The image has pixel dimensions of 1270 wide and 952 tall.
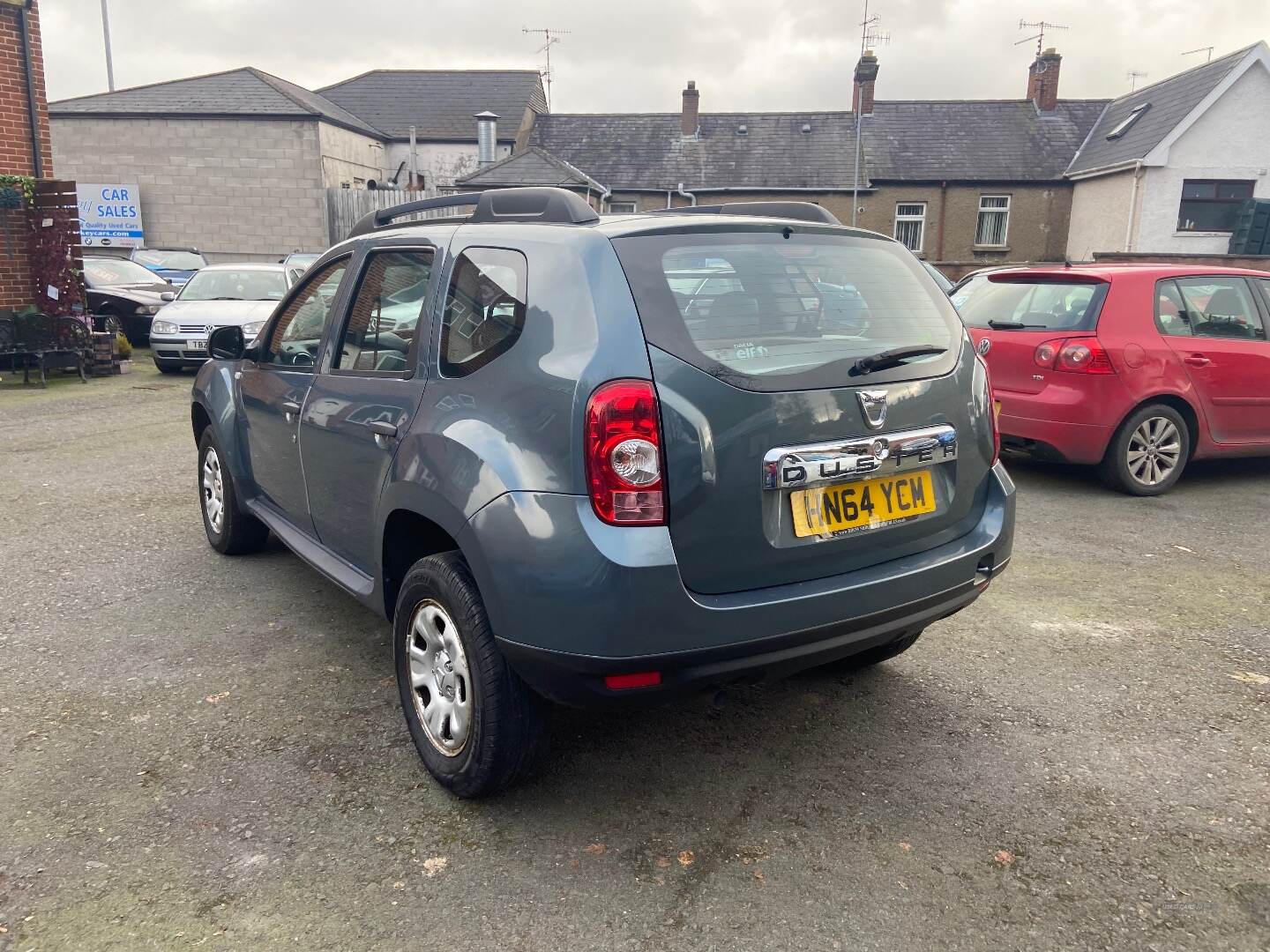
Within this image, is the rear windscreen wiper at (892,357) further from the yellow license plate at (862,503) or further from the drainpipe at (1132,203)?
the drainpipe at (1132,203)

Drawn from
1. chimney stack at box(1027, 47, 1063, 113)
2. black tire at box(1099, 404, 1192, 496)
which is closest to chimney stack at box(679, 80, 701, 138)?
chimney stack at box(1027, 47, 1063, 113)

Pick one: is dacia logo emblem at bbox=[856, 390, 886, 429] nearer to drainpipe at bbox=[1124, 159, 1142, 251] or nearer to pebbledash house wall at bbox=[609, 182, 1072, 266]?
drainpipe at bbox=[1124, 159, 1142, 251]

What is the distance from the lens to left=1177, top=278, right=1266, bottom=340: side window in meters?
6.52

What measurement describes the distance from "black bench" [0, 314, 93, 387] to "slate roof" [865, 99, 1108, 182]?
1004 inches

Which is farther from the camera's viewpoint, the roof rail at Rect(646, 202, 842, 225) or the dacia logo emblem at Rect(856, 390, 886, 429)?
the roof rail at Rect(646, 202, 842, 225)

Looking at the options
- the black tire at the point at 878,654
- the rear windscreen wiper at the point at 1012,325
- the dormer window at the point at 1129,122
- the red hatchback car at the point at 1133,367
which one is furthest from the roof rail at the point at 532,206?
the dormer window at the point at 1129,122

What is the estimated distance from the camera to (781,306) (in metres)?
2.75

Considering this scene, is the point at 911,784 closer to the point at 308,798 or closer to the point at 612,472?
the point at 612,472

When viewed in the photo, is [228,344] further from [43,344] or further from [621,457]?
[43,344]

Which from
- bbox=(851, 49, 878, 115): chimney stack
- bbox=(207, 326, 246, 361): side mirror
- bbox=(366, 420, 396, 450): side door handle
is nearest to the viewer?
bbox=(366, 420, 396, 450): side door handle

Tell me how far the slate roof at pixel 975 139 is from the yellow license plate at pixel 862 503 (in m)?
30.9

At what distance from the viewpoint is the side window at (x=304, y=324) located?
12.5 feet

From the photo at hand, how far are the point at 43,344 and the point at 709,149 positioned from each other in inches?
976

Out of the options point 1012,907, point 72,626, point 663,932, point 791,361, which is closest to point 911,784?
point 1012,907
